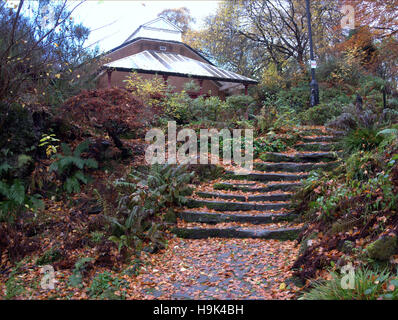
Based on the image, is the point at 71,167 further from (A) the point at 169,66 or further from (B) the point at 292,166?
(A) the point at 169,66

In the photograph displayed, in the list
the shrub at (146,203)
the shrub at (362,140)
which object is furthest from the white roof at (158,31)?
the shrub at (362,140)

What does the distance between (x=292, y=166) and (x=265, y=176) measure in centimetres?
71

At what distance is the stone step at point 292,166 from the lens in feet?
24.1

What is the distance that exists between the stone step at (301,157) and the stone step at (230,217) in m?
2.45

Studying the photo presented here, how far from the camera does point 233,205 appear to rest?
21.4 feet

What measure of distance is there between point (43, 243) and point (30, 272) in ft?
2.71

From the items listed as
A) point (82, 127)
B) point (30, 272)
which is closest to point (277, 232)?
point (30, 272)

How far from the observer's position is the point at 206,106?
1147 cm

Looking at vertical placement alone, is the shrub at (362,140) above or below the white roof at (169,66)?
below

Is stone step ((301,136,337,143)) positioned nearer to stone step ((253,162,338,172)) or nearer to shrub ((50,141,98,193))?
stone step ((253,162,338,172))

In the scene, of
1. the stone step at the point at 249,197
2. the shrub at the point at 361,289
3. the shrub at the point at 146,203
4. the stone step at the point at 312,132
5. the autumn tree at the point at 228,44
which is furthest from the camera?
the autumn tree at the point at 228,44

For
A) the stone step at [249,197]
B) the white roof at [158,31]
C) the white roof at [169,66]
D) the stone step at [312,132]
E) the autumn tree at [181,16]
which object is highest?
the autumn tree at [181,16]

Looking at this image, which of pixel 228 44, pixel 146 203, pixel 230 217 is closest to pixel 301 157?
pixel 230 217

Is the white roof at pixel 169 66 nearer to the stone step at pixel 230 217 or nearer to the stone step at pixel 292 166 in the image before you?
the stone step at pixel 292 166
